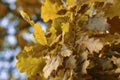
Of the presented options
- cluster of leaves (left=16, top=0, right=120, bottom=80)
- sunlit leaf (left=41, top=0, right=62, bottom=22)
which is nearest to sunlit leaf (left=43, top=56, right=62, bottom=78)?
cluster of leaves (left=16, top=0, right=120, bottom=80)

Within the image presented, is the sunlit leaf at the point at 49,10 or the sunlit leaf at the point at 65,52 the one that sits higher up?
the sunlit leaf at the point at 49,10

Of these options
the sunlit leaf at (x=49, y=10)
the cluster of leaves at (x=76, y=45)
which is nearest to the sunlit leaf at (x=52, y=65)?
the cluster of leaves at (x=76, y=45)

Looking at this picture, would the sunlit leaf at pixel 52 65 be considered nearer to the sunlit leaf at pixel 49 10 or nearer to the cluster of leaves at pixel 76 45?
the cluster of leaves at pixel 76 45

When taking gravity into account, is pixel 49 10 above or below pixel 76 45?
above

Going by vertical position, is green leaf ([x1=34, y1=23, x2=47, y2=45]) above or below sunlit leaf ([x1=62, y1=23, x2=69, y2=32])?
above

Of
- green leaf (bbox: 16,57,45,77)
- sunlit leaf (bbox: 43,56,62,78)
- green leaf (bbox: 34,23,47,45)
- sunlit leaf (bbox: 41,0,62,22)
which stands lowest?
sunlit leaf (bbox: 43,56,62,78)

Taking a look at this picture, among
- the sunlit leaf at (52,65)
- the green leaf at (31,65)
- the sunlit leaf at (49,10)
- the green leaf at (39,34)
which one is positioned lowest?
the sunlit leaf at (52,65)

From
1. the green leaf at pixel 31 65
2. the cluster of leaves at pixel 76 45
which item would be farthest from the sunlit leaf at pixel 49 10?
the green leaf at pixel 31 65

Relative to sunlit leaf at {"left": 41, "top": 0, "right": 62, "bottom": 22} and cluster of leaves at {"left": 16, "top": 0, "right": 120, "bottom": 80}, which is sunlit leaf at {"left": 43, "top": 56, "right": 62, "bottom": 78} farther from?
sunlit leaf at {"left": 41, "top": 0, "right": 62, "bottom": 22}
